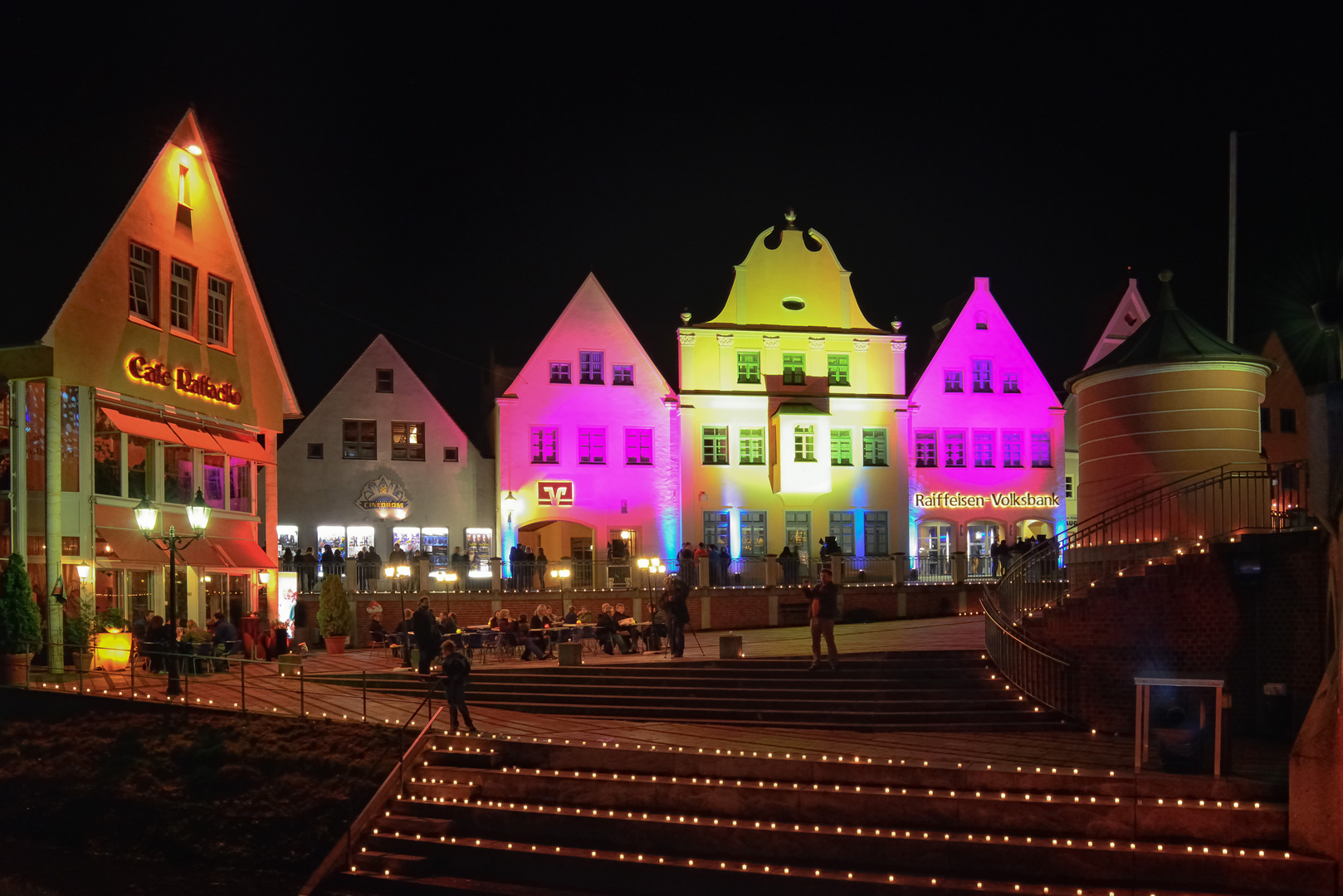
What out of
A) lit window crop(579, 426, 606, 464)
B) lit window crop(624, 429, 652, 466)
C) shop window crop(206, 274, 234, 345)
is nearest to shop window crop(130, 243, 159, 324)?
shop window crop(206, 274, 234, 345)

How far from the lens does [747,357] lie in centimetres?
3994

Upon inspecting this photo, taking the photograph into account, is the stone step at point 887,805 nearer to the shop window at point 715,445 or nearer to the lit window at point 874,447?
the shop window at point 715,445

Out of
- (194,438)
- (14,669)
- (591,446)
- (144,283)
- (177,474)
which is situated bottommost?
(14,669)

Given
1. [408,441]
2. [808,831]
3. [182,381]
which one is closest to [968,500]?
[408,441]

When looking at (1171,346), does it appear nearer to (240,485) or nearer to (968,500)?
(968,500)

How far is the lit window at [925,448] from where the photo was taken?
1601 inches

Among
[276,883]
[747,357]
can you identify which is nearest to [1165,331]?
[276,883]

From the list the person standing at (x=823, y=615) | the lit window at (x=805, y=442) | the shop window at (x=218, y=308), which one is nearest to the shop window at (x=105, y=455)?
the shop window at (x=218, y=308)

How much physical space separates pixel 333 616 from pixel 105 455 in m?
5.94

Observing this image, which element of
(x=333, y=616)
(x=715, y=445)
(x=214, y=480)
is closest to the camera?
(x=333, y=616)

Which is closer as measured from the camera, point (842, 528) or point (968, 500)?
point (842, 528)

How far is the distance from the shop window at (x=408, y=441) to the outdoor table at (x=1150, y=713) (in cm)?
2732

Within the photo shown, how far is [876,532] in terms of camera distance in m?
40.2

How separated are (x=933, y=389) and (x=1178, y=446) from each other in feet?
68.1
